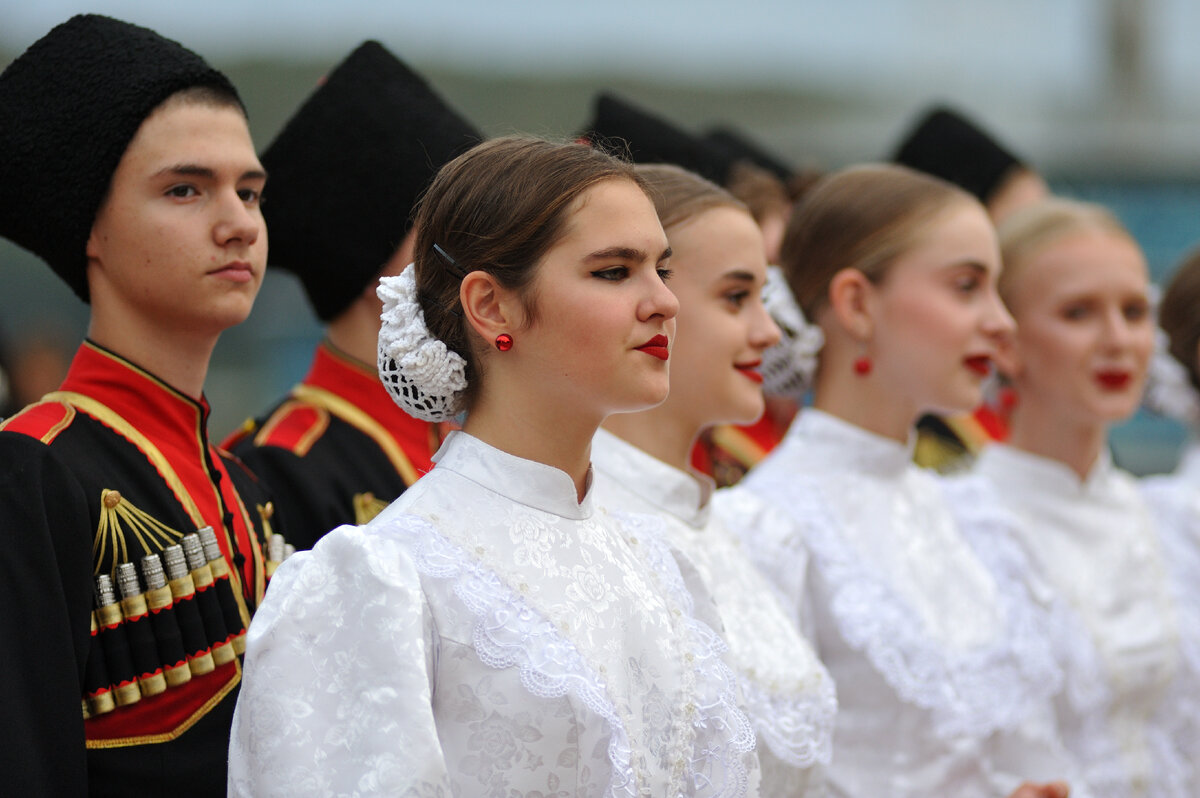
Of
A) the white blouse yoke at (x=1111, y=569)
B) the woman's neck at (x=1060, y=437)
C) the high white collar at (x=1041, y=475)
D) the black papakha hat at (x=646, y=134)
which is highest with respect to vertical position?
the black papakha hat at (x=646, y=134)

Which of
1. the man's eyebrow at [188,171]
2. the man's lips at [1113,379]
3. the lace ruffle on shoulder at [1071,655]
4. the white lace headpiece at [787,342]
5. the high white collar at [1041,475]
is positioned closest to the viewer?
the man's eyebrow at [188,171]

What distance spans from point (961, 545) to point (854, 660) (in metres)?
0.55

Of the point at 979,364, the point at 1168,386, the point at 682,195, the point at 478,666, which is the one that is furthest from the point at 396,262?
the point at 1168,386

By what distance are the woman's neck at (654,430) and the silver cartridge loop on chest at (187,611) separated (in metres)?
0.93

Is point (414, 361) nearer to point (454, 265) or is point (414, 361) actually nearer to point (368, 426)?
point (454, 265)

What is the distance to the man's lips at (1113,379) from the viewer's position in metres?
3.82

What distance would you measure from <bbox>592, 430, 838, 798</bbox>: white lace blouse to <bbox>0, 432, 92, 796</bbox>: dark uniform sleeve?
995 mm

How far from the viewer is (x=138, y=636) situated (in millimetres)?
2350

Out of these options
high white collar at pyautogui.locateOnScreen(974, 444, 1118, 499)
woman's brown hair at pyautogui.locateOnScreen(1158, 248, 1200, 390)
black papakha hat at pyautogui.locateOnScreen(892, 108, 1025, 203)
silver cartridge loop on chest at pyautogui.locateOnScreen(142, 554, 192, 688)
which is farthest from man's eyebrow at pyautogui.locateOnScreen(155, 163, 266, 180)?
black papakha hat at pyautogui.locateOnScreen(892, 108, 1025, 203)

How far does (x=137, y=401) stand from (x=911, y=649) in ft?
5.47

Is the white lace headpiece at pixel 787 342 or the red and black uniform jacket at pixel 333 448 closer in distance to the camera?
the red and black uniform jacket at pixel 333 448

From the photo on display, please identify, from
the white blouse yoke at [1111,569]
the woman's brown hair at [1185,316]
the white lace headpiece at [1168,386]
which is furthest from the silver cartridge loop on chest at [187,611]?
the woman's brown hair at [1185,316]

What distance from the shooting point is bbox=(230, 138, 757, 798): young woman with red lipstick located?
1.97m

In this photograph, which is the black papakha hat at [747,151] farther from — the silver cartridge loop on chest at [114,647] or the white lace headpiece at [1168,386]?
the silver cartridge loop on chest at [114,647]
